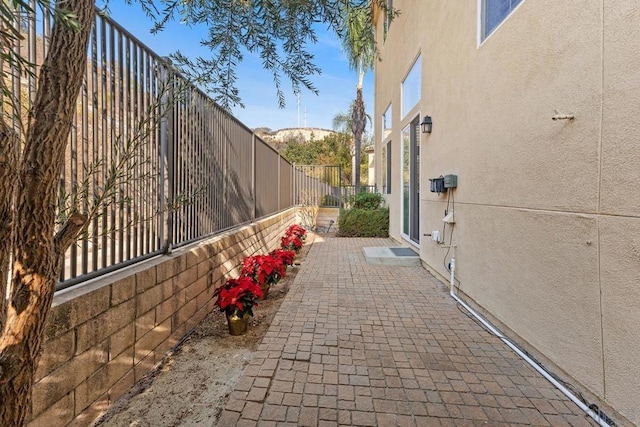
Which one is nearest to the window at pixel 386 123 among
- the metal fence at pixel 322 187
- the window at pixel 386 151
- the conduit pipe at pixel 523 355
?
the window at pixel 386 151

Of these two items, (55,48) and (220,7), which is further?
(220,7)

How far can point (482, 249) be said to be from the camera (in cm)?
374

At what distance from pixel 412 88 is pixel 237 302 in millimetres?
5922

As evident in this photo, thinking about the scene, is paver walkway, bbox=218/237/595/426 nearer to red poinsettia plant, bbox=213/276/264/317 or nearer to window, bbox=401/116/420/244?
red poinsettia plant, bbox=213/276/264/317

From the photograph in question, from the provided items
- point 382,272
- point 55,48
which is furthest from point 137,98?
point 382,272

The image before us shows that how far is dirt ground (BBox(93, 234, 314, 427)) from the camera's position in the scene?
208 centimetres

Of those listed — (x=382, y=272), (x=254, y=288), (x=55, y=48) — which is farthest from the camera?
(x=382, y=272)

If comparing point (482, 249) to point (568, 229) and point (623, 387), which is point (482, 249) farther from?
point (623, 387)

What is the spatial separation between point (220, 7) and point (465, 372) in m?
3.09

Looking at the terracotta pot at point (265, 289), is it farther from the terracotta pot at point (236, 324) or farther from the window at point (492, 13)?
the window at point (492, 13)

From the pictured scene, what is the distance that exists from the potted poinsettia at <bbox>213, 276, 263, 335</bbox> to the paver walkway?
0.34 metres

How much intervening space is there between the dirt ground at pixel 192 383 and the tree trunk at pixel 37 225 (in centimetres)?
131

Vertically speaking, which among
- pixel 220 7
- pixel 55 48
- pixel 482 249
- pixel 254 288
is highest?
pixel 220 7

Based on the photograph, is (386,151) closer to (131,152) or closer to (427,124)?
(427,124)
